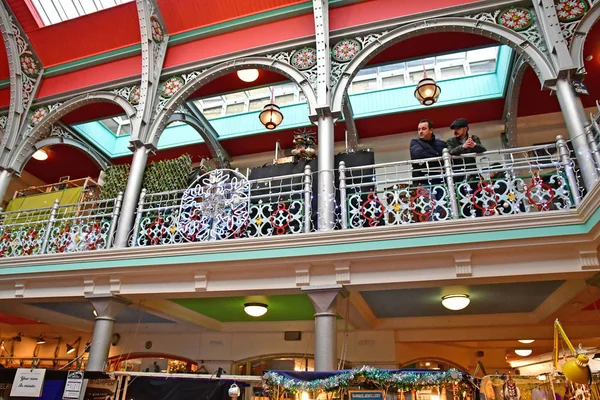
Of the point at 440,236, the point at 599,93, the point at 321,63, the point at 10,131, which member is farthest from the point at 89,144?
the point at 599,93

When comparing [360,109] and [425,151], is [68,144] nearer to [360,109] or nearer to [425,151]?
[360,109]

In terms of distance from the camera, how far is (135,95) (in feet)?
28.3

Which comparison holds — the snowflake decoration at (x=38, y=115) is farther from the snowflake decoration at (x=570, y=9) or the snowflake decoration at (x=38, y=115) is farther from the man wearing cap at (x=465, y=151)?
the snowflake decoration at (x=570, y=9)

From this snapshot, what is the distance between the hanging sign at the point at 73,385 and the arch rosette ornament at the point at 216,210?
2.29m

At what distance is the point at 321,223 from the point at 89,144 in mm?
8505

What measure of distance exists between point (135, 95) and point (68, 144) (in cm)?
328

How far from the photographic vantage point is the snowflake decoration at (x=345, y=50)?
7.29 meters

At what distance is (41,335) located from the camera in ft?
37.2

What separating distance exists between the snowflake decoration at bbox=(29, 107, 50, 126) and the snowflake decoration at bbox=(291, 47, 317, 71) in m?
6.03

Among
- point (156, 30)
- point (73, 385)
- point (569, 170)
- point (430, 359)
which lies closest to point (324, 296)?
point (73, 385)

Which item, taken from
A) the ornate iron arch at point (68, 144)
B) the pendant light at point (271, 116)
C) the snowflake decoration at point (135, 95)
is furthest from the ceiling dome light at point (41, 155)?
the pendant light at point (271, 116)

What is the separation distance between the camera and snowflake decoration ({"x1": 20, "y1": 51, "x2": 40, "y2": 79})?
9.69 meters

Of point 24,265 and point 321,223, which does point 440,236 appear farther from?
point 24,265

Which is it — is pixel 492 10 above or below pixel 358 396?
above
